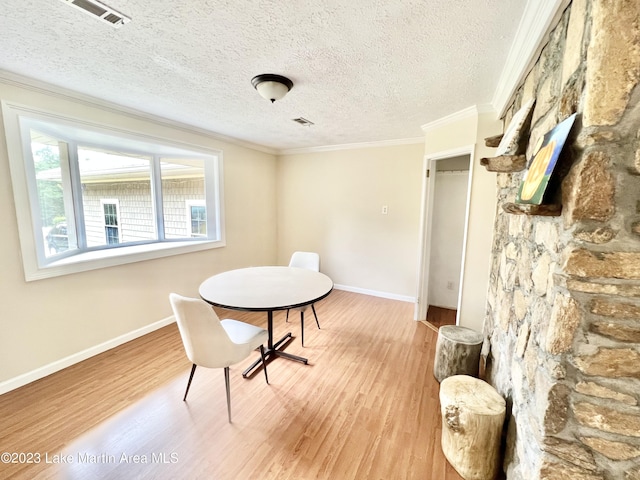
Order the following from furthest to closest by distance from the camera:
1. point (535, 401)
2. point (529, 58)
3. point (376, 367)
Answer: point (376, 367)
point (529, 58)
point (535, 401)

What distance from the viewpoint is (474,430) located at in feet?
4.32

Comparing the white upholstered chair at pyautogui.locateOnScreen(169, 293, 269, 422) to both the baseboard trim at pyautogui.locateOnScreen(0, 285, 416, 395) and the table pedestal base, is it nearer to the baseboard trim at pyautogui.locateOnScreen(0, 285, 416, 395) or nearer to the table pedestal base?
the table pedestal base

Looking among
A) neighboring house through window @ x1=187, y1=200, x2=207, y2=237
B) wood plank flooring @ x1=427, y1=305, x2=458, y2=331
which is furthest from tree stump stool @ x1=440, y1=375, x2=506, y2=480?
neighboring house through window @ x1=187, y1=200, x2=207, y2=237

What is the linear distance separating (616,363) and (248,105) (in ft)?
8.93

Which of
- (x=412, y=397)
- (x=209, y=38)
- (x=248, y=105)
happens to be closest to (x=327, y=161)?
(x=248, y=105)

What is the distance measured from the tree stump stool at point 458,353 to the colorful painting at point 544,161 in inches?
49.3

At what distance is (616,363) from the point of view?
0.83 metres

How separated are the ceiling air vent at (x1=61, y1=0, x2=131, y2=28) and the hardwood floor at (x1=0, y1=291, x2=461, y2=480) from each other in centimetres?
228

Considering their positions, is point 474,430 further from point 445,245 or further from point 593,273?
point 445,245

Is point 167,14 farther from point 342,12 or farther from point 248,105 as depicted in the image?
point 248,105

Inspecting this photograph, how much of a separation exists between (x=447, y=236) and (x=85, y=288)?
4.07 m

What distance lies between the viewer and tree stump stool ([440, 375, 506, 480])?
1.31 meters

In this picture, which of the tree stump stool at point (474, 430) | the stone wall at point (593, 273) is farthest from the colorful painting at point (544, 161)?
the tree stump stool at point (474, 430)

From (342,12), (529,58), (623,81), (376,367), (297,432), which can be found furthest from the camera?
(376,367)
